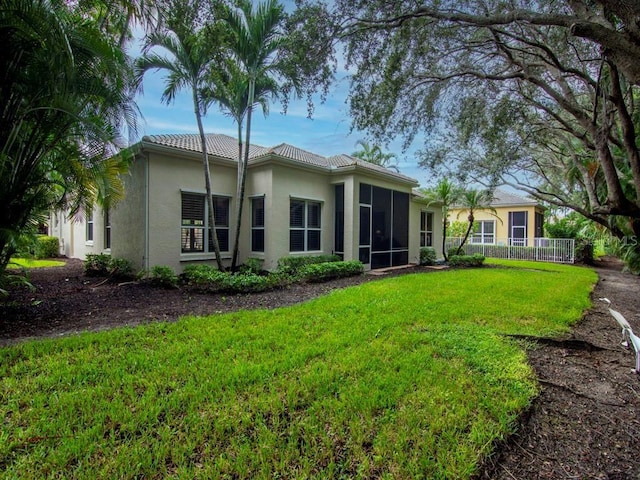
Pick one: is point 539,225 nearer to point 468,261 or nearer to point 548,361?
point 468,261

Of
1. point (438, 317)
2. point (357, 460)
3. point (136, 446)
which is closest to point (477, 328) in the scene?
point (438, 317)

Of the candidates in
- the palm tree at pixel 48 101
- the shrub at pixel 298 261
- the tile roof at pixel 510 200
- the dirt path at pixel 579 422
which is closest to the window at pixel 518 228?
the tile roof at pixel 510 200

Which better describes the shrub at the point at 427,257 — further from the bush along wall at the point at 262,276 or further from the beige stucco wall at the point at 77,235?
the beige stucco wall at the point at 77,235

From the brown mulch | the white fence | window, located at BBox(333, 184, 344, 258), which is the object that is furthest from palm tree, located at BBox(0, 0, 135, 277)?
the white fence

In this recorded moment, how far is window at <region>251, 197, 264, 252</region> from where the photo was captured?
→ 40.9 ft

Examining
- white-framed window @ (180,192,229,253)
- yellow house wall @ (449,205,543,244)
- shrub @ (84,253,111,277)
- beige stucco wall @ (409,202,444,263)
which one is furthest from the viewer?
yellow house wall @ (449,205,543,244)

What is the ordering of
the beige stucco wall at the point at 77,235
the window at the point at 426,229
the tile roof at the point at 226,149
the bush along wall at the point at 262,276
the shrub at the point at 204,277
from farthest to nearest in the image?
the window at the point at 426,229, the beige stucco wall at the point at 77,235, the tile roof at the point at 226,149, the shrub at the point at 204,277, the bush along wall at the point at 262,276

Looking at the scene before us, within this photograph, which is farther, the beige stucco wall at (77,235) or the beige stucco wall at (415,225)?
the beige stucco wall at (415,225)

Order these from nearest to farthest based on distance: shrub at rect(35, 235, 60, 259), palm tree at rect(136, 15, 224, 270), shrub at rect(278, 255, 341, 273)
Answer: palm tree at rect(136, 15, 224, 270) < shrub at rect(278, 255, 341, 273) < shrub at rect(35, 235, 60, 259)

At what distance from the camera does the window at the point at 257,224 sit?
40.9 ft

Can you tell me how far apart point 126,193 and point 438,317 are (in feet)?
36.9

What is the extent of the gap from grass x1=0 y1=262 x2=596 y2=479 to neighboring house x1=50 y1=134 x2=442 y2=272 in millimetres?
5845

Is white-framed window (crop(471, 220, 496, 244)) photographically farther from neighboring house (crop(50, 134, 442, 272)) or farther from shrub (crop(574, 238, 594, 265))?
neighboring house (crop(50, 134, 442, 272))

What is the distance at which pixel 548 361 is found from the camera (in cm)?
482
